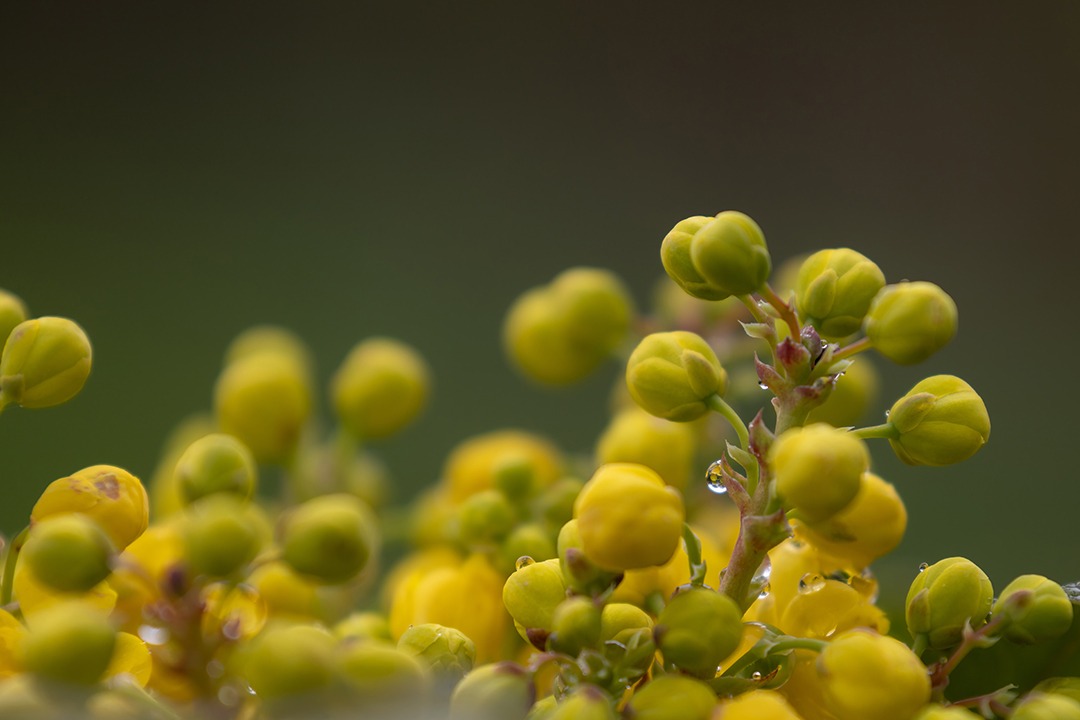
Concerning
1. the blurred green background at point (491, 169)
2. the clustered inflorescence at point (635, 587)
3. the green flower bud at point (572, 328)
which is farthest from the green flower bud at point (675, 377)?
the blurred green background at point (491, 169)

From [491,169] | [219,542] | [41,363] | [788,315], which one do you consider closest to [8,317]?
[41,363]

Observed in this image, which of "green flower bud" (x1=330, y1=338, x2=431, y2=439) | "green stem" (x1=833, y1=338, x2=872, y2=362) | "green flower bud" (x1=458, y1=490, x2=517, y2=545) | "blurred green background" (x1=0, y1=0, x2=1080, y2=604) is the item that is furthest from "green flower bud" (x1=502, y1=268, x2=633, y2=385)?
"blurred green background" (x1=0, y1=0, x2=1080, y2=604)

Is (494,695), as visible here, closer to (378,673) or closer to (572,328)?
(378,673)

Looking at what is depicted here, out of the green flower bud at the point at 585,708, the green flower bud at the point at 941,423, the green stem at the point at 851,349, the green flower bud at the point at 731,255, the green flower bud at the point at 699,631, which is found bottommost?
the green flower bud at the point at 585,708

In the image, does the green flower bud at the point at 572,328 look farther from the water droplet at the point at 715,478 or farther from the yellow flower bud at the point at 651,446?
the water droplet at the point at 715,478

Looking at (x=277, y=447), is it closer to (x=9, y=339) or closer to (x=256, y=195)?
(x=9, y=339)

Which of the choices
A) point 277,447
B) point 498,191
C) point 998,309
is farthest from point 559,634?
point 498,191
